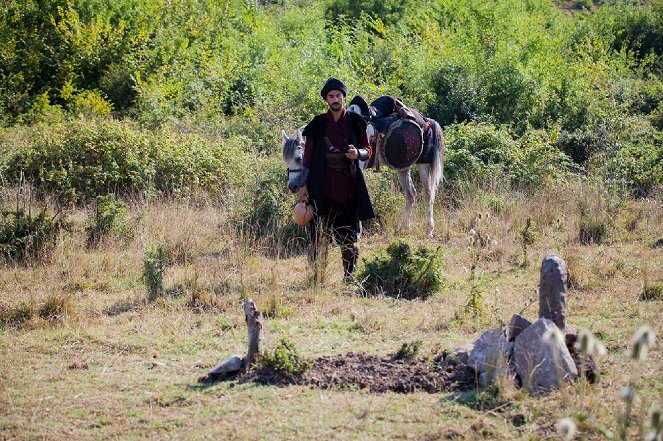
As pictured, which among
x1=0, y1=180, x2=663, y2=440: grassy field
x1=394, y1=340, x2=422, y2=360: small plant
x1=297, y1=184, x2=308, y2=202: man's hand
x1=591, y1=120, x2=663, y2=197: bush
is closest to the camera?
x1=0, y1=180, x2=663, y2=440: grassy field

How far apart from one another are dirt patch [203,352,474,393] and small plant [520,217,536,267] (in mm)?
3634

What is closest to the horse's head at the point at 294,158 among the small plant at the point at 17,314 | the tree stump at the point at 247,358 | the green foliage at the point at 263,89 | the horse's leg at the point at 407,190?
the horse's leg at the point at 407,190

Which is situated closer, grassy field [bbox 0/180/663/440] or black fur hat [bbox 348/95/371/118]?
grassy field [bbox 0/180/663/440]

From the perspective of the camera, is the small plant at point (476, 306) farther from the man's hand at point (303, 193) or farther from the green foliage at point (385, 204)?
the green foliage at point (385, 204)

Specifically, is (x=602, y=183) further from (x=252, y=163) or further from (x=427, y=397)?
(x=427, y=397)

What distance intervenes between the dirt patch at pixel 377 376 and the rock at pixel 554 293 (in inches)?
25.9

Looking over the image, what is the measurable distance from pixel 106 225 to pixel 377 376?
5.19m

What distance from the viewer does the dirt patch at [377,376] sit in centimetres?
553

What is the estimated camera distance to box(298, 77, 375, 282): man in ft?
27.7

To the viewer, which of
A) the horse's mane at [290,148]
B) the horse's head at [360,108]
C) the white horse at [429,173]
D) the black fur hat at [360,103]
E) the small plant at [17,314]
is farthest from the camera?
the white horse at [429,173]

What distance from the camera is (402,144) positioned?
34.1ft

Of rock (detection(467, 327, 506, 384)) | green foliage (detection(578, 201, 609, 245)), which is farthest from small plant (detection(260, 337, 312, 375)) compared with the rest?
green foliage (detection(578, 201, 609, 245))

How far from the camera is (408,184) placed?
1130 cm

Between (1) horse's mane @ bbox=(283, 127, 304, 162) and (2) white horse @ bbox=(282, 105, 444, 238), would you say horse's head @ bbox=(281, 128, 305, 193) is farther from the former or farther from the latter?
(2) white horse @ bbox=(282, 105, 444, 238)
